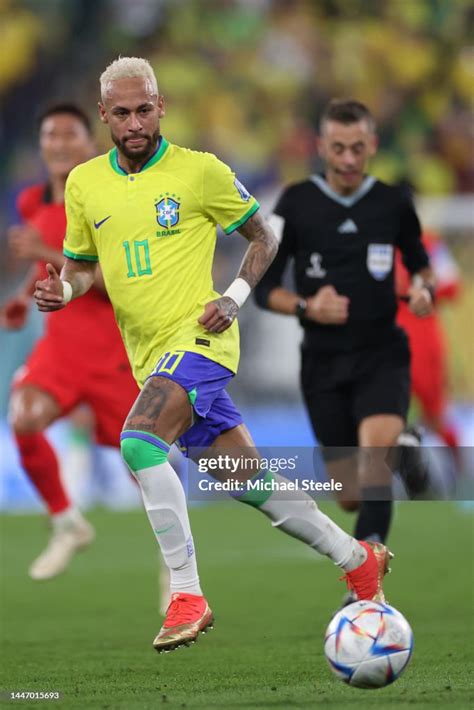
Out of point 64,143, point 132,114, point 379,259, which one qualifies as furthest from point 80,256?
point 64,143

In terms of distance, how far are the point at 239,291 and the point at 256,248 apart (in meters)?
0.27

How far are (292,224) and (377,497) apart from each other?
1528 millimetres

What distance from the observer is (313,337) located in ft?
25.6

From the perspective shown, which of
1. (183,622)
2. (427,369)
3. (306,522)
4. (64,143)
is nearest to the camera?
(183,622)

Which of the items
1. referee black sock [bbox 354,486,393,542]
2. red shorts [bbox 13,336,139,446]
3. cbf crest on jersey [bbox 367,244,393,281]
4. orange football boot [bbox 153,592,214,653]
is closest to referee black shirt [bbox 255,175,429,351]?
cbf crest on jersey [bbox 367,244,393,281]

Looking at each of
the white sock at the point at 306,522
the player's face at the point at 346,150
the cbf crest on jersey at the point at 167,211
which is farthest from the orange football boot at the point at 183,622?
the player's face at the point at 346,150

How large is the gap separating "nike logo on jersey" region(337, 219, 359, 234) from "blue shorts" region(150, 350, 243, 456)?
1.92 meters

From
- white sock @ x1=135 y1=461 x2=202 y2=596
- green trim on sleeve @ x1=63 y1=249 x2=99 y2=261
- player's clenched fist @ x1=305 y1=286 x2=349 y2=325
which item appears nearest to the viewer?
white sock @ x1=135 y1=461 x2=202 y2=596

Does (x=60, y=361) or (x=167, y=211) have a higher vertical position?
(x=167, y=211)

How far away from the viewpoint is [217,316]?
18.6ft

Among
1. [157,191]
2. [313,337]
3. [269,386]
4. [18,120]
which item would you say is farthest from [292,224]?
[18,120]

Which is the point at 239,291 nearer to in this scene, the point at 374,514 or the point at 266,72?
the point at 374,514

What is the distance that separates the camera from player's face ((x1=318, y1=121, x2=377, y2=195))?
7.51 m

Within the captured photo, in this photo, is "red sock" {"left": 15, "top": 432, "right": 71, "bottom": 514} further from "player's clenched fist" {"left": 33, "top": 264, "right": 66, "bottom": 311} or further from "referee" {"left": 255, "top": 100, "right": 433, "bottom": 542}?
"player's clenched fist" {"left": 33, "top": 264, "right": 66, "bottom": 311}
